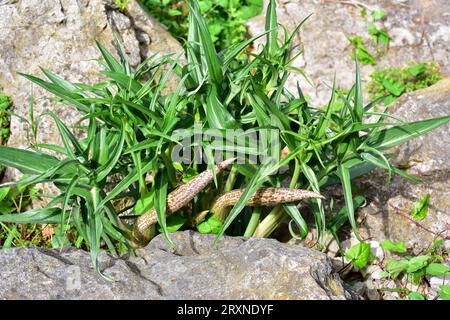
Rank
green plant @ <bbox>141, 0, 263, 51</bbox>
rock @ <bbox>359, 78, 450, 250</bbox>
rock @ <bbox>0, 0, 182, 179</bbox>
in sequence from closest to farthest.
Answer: rock @ <bbox>359, 78, 450, 250</bbox> → rock @ <bbox>0, 0, 182, 179</bbox> → green plant @ <bbox>141, 0, 263, 51</bbox>

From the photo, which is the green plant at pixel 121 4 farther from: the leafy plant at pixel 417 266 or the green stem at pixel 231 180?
the leafy plant at pixel 417 266

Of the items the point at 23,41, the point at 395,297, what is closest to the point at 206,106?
the point at 395,297

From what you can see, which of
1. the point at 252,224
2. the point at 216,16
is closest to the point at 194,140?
the point at 252,224

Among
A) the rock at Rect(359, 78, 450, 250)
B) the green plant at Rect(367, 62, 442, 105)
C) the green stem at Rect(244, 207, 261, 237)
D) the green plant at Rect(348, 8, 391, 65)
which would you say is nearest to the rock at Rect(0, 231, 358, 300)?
the green stem at Rect(244, 207, 261, 237)

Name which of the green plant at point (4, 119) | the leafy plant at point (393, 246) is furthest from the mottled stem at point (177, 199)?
the green plant at point (4, 119)

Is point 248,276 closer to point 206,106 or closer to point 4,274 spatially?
point 206,106

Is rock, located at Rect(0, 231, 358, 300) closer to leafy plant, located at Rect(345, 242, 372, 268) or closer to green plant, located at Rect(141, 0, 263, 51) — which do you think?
leafy plant, located at Rect(345, 242, 372, 268)
